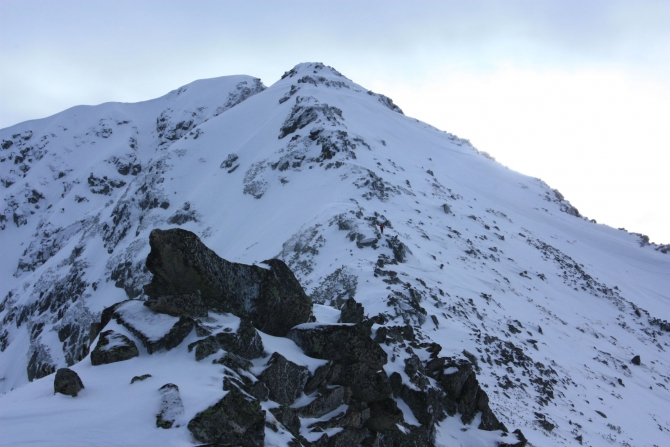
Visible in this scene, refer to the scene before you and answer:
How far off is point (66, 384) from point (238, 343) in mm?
3413

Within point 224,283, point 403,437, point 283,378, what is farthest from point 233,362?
point 403,437

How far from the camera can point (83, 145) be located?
110 meters

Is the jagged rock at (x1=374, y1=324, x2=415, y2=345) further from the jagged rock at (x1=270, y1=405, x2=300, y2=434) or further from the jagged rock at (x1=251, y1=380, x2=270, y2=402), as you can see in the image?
the jagged rock at (x1=251, y1=380, x2=270, y2=402)

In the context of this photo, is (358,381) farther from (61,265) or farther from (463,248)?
(61,265)

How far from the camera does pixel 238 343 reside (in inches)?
372

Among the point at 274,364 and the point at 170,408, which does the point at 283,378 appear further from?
the point at 170,408

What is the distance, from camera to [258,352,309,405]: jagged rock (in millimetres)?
9023

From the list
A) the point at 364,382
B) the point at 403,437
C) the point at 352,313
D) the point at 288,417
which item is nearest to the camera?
the point at 288,417

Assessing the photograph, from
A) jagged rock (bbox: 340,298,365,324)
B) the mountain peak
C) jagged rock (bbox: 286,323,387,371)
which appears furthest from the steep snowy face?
the mountain peak

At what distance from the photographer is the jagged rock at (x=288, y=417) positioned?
325 inches

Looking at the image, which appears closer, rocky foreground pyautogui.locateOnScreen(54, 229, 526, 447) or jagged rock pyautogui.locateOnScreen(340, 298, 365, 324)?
rocky foreground pyautogui.locateOnScreen(54, 229, 526, 447)

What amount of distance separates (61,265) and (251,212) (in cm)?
3816

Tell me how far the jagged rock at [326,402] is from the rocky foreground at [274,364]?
0.08ft

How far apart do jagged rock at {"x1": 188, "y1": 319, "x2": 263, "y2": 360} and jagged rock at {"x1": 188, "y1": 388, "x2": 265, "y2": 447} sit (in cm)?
180
